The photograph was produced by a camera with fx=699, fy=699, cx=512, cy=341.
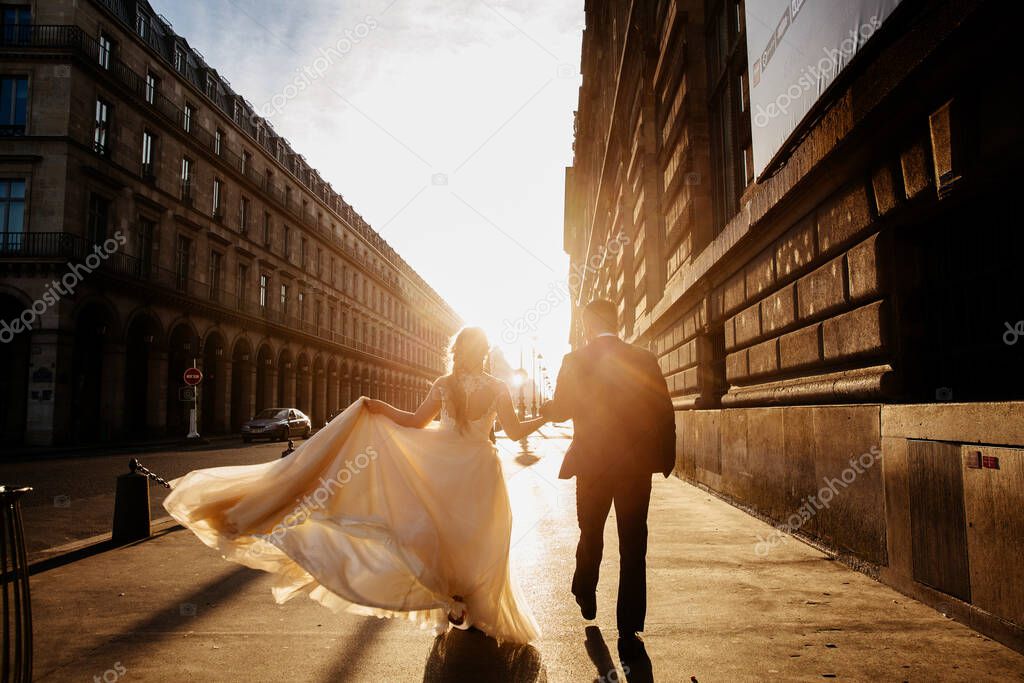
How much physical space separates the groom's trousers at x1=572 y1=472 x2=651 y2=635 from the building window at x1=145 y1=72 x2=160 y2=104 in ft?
103

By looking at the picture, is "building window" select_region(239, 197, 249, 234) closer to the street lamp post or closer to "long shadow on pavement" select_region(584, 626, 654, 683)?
the street lamp post

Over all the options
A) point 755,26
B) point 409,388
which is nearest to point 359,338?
point 409,388

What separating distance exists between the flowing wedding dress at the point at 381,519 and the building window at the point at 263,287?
35968 millimetres

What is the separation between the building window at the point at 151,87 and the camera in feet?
96.1

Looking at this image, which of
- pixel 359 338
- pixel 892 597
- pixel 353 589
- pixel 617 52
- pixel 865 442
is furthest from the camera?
pixel 359 338

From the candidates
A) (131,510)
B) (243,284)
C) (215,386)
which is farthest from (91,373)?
(131,510)

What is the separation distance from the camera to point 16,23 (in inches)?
974

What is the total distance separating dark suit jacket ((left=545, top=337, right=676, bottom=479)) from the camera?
3.82 metres

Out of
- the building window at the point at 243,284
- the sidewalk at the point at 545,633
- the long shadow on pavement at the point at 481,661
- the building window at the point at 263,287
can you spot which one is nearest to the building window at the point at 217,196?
the building window at the point at 243,284

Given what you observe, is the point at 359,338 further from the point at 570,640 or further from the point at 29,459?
the point at 570,640

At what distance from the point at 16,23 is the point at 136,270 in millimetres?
9328

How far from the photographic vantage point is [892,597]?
4543 mm

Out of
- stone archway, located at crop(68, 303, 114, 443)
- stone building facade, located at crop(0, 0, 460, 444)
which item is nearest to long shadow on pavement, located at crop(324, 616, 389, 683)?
stone building facade, located at crop(0, 0, 460, 444)

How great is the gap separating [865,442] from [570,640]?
277cm
